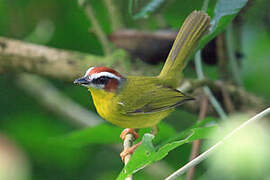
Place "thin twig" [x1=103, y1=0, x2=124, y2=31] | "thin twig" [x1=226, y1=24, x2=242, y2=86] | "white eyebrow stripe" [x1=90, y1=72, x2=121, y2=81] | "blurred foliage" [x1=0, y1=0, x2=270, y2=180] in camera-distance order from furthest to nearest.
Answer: "thin twig" [x1=103, y1=0, x2=124, y2=31] → "blurred foliage" [x1=0, y1=0, x2=270, y2=180] → "thin twig" [x1=226, y1=24, x2=242, y2=86] → "white eyebrow stripe" [x1=90, y1=72, x2=121, y2=81]

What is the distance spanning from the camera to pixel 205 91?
276 cm

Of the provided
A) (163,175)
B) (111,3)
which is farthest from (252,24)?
(163,175)

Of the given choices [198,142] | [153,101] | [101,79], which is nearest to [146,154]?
[198,142]

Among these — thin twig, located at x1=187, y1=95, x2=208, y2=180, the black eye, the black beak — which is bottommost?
thin twig, located at x1=187, y1=95, x2=208, y2=180

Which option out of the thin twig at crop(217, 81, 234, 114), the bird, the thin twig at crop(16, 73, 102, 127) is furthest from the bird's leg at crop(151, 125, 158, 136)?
the thin twig at crop(16, 73, 102, 127)

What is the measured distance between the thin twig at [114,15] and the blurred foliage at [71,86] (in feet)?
0.19

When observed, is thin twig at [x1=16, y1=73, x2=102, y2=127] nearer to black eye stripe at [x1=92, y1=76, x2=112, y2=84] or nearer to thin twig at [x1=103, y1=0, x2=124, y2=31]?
thin twig at [x1=103, y1=0, x2=124, y2=31]

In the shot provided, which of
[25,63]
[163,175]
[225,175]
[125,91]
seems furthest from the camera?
[25,63]

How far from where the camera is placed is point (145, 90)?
9.00 feet

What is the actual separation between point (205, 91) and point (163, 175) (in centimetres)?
65

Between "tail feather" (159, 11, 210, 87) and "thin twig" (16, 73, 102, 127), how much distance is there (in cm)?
85

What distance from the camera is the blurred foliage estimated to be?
3.19 metres

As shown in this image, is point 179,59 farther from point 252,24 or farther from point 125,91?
point 252,24

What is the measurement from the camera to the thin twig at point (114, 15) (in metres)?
3.32
